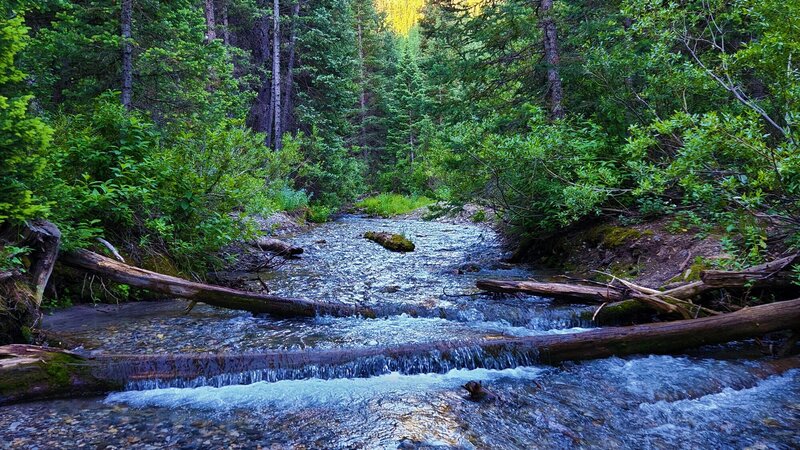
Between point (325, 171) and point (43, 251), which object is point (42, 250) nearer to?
point (43, 251)

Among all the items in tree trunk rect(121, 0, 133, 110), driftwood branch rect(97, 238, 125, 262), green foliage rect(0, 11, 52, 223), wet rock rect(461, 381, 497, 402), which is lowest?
wet rock rect(461, 381, 497, 402)

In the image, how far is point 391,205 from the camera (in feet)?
107

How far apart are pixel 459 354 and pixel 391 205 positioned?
2746cm

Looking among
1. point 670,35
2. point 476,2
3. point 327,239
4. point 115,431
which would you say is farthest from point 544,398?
point 327,239

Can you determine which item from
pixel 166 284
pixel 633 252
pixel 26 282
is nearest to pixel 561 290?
pixel 633 252

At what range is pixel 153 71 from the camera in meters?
10.1

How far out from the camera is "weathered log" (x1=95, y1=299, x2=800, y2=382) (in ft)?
16.1

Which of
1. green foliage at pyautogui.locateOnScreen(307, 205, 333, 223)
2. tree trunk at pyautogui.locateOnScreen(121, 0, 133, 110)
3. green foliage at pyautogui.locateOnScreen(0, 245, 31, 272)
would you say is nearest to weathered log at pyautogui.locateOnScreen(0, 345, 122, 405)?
green foliage at pyautogui.locateOnScreen(0, 245, 31, 272)

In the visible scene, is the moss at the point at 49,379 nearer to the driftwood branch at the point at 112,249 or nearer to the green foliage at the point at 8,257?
the green foliage at the point at 8,257

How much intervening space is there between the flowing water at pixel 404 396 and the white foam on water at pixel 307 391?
0.02m

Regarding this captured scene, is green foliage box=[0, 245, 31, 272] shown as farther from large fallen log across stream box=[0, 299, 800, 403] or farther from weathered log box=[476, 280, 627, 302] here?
weathered log box=[476, 280, 627, 302]

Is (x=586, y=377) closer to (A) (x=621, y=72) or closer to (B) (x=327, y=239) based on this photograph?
(A) (x=621, y=72)

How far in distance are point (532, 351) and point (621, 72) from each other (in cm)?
677

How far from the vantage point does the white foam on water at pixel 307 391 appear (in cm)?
432
